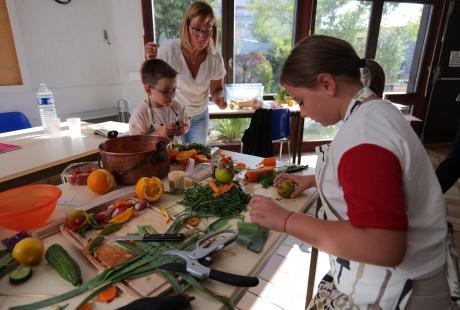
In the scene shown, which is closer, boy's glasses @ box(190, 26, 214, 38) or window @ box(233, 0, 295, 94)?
boy's glasses @ box(190, 26, 214, 38)

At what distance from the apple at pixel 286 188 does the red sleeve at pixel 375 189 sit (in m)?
0.52

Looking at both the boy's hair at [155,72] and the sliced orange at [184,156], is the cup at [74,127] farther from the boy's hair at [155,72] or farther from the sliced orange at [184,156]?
the sliced orange at [184,156]

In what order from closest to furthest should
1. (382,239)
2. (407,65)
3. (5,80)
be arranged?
(382,239) < (5,80) < (407,65)

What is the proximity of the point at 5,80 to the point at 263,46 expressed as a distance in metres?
2.98

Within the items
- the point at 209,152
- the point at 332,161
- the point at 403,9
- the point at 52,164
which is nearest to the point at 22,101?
the point at 52,164

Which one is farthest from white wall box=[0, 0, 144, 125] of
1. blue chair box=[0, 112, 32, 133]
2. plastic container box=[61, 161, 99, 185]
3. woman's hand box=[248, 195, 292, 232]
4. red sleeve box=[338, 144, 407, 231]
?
red sleeve box=[338, 144, 407, 231]

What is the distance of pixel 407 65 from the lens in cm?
463

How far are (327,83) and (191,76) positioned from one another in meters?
1.78

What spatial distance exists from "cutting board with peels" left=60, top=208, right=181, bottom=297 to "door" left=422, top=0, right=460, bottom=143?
16.4 ft

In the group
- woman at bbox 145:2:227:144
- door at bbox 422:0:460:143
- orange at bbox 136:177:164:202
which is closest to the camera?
orange at bbox 136:177:164:202

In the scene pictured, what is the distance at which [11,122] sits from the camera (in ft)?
8.36

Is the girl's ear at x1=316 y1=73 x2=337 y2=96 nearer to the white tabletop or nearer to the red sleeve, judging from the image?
the red sleeve

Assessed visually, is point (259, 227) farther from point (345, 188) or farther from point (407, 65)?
point (407, 65)

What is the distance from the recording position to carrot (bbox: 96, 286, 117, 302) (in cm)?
66
